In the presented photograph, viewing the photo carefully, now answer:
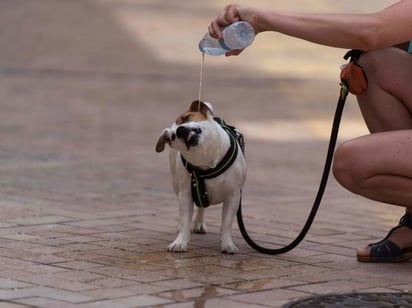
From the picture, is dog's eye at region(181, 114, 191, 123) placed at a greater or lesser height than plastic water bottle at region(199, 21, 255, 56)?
lesser

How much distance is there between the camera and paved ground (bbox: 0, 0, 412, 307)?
4.30m

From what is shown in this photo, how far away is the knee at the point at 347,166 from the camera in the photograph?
15.3 ft

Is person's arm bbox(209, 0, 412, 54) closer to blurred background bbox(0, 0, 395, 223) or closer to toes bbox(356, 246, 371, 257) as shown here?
toes bbox(356, 246, 371, 257)

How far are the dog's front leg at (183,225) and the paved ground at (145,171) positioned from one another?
92mm

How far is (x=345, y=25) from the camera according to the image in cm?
444

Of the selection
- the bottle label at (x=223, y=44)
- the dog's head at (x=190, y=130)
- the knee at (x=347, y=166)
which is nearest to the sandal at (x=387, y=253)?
the knee at (x=347, y=166)

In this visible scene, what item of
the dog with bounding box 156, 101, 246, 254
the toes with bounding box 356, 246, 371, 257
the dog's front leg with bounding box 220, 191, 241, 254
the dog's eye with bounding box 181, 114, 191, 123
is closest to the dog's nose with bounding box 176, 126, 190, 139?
the dog with bounding box 156, 101, 246, 254

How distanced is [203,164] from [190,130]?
25 cm

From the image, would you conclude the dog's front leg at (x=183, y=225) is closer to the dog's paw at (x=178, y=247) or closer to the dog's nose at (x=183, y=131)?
the dog's paw at (x=178, y=247)

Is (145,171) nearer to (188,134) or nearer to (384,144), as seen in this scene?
(188,134)

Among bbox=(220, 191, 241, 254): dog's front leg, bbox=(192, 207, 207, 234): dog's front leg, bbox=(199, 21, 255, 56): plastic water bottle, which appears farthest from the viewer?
bbox=(192, 207, 207, 234): dog's front leg

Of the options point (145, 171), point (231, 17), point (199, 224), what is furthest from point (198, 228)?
point (145, 171)

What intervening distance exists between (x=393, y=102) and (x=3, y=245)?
1898mm

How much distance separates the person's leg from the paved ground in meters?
0.36
